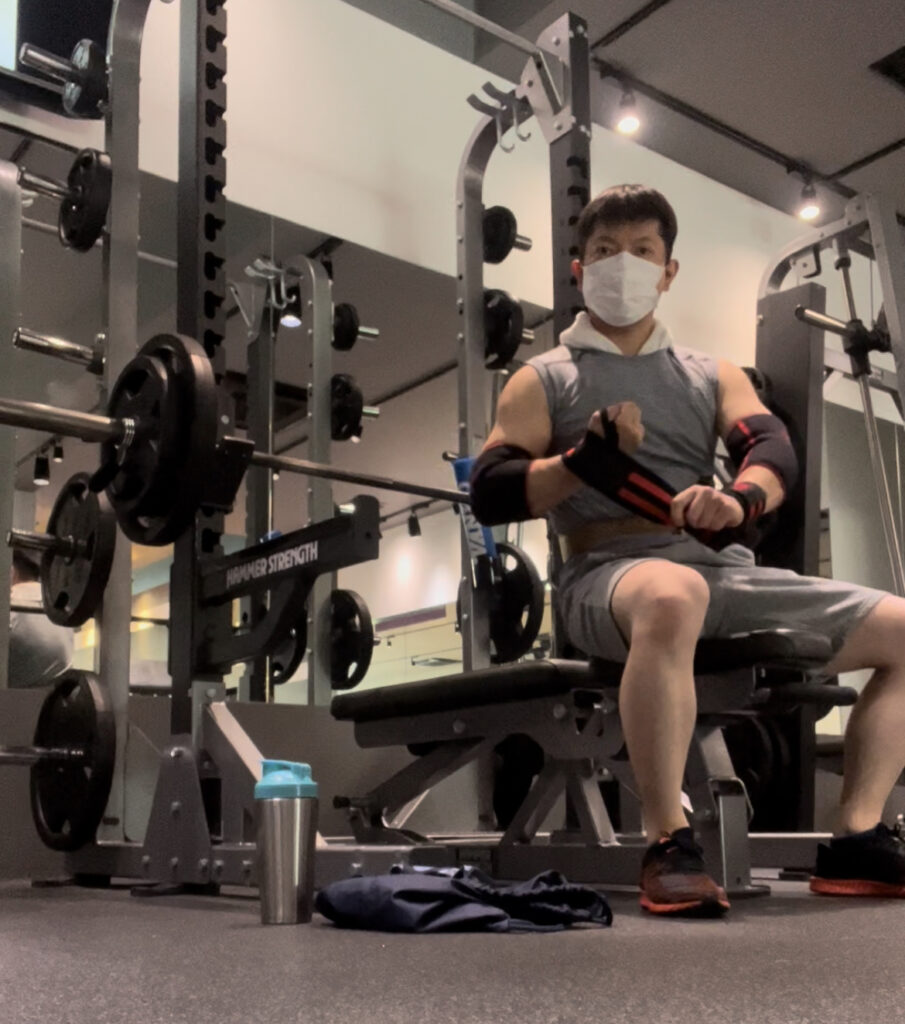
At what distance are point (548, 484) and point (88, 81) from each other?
159 cm

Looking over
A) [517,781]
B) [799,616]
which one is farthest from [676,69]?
[799,616]

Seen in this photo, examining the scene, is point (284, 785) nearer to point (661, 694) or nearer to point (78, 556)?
point (661, 694)

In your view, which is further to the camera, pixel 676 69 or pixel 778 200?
pixel 778 200

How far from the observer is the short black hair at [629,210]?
1.83m

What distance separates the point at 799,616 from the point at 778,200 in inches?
159

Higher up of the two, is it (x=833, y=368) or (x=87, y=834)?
(x=833, y=368)

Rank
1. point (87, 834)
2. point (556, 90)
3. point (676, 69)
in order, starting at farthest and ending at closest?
point (676, 69) < point (556, 90) < point (87, 834)

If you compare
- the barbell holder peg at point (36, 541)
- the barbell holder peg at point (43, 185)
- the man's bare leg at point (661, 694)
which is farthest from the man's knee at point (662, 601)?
the barbell holder peg at point (43, 185)

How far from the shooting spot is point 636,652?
5.12ft

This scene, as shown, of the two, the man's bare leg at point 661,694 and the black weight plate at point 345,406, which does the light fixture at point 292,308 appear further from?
the man's bare leg at point 661,694

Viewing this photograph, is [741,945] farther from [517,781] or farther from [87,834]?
[517,781]

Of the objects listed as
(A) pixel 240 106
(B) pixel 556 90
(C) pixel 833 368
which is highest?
(A) pixel 240 106

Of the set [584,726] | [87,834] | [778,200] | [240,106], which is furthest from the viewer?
[778,200]

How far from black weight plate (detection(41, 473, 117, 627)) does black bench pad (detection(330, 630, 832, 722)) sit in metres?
0.52
